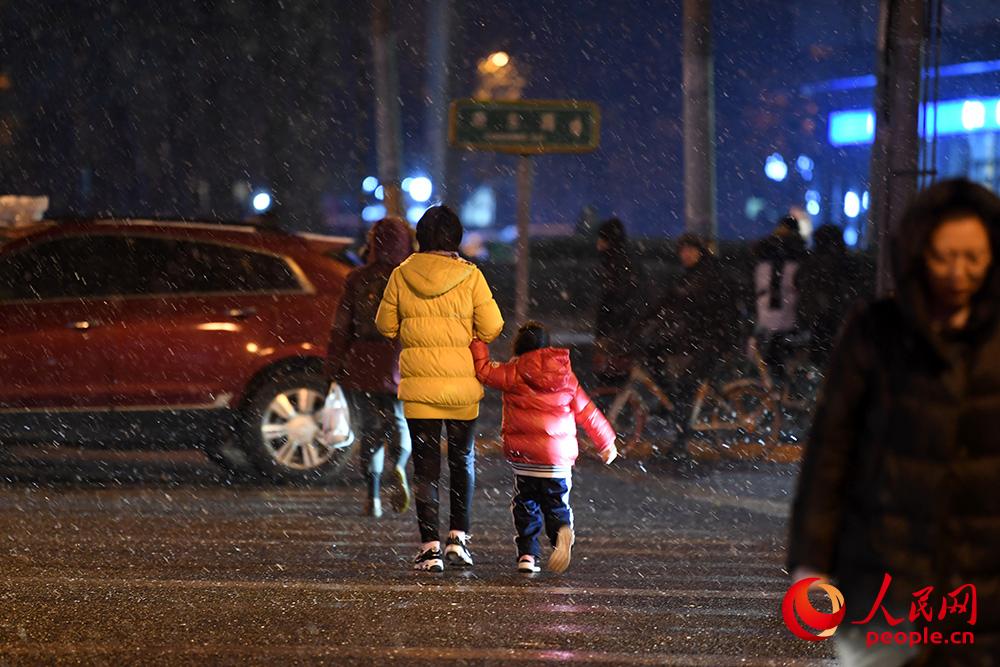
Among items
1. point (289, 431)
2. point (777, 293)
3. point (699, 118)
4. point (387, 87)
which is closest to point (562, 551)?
point (289, 431)

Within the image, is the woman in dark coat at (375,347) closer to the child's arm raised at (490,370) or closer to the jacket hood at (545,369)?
the child's arm raised at (490,370)

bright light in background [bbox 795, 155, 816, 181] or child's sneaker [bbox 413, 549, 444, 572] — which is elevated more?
bright light in background [bbox 795, 155, 816, 181]

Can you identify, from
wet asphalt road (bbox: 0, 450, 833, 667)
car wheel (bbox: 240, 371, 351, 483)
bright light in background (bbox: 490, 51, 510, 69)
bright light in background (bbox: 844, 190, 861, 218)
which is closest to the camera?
wet asphalt road (bbox: 0, 450, 833, 667)

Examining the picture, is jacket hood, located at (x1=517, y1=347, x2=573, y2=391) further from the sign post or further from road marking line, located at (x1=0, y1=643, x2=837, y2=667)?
the sign post

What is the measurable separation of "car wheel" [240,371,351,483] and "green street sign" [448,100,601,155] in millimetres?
4068

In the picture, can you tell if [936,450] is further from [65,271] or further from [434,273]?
[65,271]

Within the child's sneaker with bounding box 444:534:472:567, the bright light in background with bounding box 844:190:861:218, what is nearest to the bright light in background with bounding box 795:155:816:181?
the bright light in background with bounding box 844:190:861:218

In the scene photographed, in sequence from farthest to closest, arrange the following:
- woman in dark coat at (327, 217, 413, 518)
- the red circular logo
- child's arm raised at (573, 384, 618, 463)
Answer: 1. woman in dark coat at (327, 217, 413, 518)
2. child's arm raised at (573, 384, 618, 463)
3. the red circular logo

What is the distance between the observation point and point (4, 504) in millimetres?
11641

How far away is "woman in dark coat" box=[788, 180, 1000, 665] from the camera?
391 centimetres

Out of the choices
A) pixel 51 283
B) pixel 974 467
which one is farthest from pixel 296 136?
pixel 974 467

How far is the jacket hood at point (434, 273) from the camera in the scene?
29.1 ft

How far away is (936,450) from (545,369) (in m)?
4.91

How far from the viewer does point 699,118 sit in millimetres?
22078
